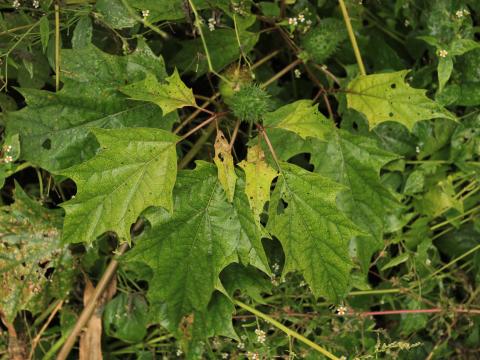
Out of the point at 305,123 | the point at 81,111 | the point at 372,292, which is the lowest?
the point at 372,292

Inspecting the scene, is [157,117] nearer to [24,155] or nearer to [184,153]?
[184,153]

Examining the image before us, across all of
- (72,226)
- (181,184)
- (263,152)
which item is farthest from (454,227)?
(72,226)

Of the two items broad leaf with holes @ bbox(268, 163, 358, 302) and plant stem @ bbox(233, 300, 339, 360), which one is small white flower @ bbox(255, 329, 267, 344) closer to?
plant stem @ bbox(233, 300, 339, 360)

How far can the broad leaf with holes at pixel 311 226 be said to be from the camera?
1564mm

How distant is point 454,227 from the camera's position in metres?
2.14

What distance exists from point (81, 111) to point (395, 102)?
0.95 metres

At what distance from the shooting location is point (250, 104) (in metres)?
1.62

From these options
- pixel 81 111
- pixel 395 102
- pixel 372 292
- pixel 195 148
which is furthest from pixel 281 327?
pixel 81 111

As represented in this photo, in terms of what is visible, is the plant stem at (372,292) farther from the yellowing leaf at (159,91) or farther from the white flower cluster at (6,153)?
the white flower cluster at (6,153)

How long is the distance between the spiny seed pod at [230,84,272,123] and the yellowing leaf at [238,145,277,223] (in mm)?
154

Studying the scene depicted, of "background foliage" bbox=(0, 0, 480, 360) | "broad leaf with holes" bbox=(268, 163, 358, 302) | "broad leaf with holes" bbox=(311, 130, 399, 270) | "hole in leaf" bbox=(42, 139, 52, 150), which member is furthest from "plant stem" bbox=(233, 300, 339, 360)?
"hole in leaf" bbox=(42, 139, 52, 150)

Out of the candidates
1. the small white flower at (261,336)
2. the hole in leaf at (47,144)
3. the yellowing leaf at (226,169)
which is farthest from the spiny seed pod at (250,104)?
the small white flower at (261,336)

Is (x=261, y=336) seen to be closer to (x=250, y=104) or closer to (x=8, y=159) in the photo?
(x=250, y=104)

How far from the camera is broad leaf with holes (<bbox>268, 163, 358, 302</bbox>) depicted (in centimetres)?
156
